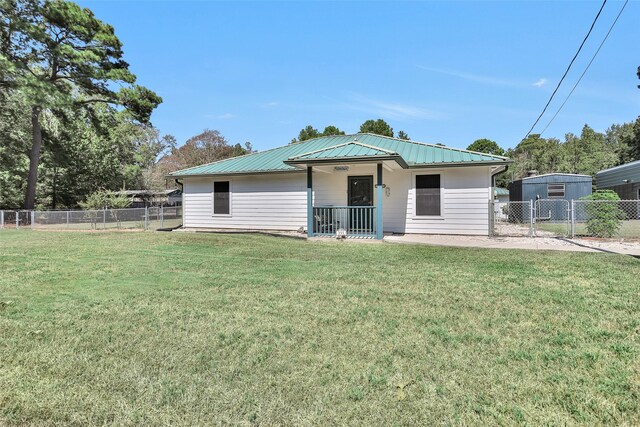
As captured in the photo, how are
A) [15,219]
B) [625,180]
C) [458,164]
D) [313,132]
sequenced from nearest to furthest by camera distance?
[458,164] < [15,219] < [625,180] < [313,132]

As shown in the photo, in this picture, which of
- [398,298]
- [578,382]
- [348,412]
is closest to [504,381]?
[578,382]

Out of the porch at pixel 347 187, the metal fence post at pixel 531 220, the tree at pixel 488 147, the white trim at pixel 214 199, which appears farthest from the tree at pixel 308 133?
the metal fence post at pixel 531 220

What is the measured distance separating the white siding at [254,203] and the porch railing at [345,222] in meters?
1.12

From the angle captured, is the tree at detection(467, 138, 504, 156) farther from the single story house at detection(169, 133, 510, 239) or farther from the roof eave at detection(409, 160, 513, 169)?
the roof eave at detection(409, 160, 513, 169)

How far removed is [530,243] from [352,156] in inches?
218

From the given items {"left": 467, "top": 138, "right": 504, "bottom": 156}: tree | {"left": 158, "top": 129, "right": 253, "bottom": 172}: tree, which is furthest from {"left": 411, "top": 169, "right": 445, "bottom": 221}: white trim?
{"left": 467, "top": 138, "right": 504, "bottom": 156}: tree

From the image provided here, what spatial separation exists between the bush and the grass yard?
18.8 feet

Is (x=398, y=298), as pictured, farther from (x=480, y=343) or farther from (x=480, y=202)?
(x=480, y=202)

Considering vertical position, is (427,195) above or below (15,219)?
above

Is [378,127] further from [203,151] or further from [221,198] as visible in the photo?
[203,151]

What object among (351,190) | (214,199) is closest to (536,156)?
(351,190)

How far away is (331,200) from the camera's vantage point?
42.3ft

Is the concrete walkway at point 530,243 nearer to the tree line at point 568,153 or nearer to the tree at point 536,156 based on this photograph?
the tree line at point 568,153

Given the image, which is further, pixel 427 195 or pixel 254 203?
pixel 254 203
